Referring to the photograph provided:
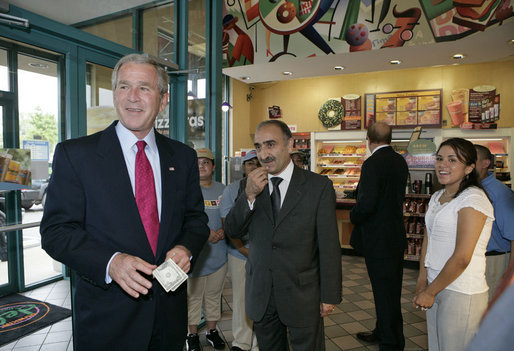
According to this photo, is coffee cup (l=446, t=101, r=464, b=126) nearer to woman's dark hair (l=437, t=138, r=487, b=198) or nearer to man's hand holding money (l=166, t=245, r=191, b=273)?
woman's dark hair (l=437, t=138, r=487, b=198)

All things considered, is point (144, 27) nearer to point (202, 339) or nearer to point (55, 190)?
point (55, 190)

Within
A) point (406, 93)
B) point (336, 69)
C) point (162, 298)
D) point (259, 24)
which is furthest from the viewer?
point (406, 93)

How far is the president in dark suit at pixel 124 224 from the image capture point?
129 centimetres

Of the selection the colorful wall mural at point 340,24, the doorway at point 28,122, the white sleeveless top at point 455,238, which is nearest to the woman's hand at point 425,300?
the white sleeveless top at point 455,238

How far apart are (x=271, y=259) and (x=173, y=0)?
9.43 ft

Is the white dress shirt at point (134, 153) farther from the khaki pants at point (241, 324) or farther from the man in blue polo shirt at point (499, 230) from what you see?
the man in blue polo shirt at point (499, 230)

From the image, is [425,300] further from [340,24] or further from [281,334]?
[340,24]

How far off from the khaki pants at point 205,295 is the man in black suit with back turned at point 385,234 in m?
1.41

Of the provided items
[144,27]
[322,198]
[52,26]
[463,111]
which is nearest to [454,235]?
[322,198]

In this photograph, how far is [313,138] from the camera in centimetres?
1030

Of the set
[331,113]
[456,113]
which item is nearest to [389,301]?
[456,113]

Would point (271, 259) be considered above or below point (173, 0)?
below

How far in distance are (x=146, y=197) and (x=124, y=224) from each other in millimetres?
150

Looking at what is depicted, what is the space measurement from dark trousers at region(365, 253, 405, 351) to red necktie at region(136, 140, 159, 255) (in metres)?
2.25
